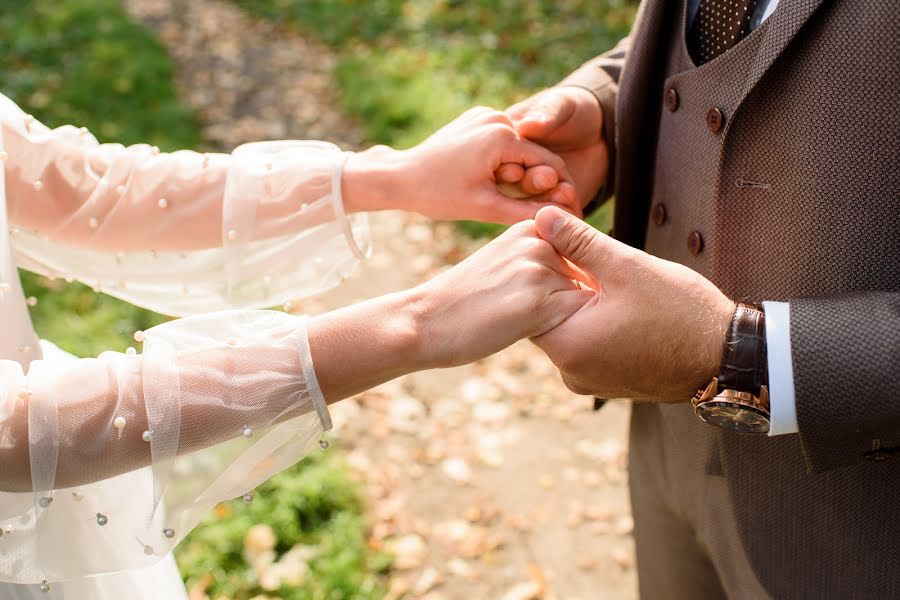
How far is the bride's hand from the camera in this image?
2.05 meters

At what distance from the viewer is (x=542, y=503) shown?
3828mm

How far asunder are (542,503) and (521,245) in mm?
2465

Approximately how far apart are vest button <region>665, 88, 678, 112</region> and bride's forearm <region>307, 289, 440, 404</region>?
719 mm

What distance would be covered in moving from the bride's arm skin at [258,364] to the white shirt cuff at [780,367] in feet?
1.13

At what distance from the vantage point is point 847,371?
4.52ft

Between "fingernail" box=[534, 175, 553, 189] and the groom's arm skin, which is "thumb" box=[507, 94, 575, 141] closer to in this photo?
"fingernail" box=[534, 175, 553, 189]

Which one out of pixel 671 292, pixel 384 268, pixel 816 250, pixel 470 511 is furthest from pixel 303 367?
pixel 384 268

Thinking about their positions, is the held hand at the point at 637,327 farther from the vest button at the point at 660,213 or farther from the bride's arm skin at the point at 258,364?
the vest button at the point at 660,213

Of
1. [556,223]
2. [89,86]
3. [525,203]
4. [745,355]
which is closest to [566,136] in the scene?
[525,203]

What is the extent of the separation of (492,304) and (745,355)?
0.46 m

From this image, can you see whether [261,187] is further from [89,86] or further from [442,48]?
[442,48]

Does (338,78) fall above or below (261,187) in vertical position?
above

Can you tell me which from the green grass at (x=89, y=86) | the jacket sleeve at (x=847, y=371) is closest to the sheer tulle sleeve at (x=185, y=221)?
the jacket sleeve at (x=847, y=371)

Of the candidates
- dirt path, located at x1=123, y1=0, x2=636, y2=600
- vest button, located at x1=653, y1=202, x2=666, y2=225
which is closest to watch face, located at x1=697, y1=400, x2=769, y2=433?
vest button, located at x1=653, y1=202, x2=666, y2=225
